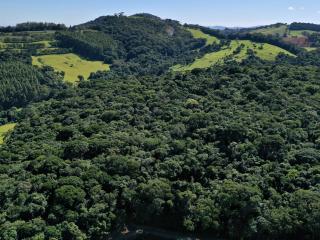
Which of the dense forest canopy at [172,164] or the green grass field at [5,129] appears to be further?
the green grass field at [5,129]

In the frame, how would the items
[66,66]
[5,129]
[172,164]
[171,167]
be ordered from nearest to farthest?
[171,167]
[172,164]
[5,129]
[66,66]

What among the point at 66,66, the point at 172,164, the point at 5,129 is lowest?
the point at 5,129

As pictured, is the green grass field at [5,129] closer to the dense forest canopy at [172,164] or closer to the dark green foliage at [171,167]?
the dark green foliage at [171,167]

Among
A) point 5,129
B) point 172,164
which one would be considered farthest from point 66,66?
point 172,164

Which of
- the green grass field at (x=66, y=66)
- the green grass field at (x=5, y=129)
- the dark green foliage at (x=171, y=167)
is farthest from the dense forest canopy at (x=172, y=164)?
the green grass field at (x=66, y=66)

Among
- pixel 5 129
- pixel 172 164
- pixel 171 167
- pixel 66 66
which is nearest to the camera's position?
pixel 171 167

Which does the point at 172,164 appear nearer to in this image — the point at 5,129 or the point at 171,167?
the point at 171,167

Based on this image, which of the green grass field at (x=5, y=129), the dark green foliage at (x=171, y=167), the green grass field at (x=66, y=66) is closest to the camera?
the dark green foliage at (x=171, y=167)

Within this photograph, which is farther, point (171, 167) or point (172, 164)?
point (172, 164)

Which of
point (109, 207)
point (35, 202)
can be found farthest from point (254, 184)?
point (35, 202)

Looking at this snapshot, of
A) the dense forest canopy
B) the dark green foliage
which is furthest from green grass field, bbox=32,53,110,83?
the dark green foliage

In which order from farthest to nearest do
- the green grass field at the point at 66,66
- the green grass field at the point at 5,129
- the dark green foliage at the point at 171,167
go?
1. the green grass field at the point at 66,66
2. the green grass field at the point at 5,129
3. the dark green foliage at the point at 171,167
